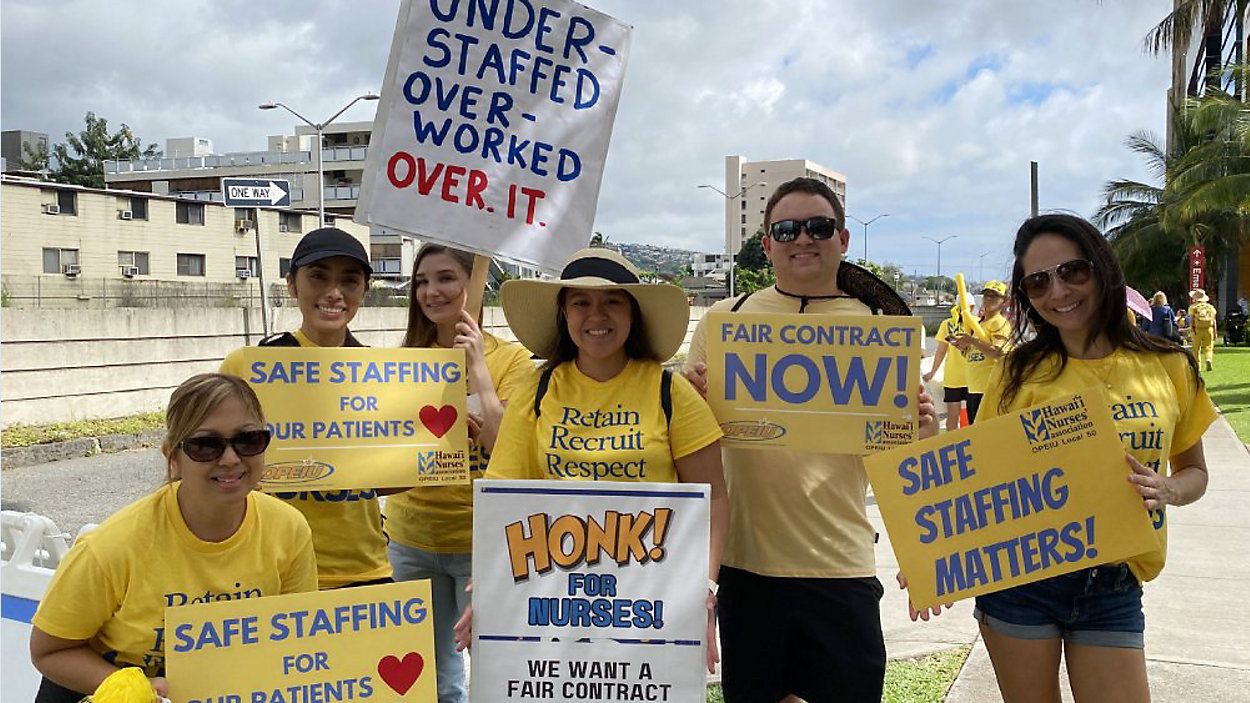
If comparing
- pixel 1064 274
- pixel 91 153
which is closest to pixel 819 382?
pixel 1064 274

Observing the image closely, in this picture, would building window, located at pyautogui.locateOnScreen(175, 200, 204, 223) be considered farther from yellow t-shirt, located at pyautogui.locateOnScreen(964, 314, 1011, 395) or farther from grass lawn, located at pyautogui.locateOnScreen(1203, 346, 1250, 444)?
yellow t-shirt, located at pyautogui.locateOnScreen(964, 314, 1011, 395)

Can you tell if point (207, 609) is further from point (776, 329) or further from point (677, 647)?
point (776, 329)

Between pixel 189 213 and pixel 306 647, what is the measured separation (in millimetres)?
42115

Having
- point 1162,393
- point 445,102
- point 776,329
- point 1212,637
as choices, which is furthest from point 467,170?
point 1212,637

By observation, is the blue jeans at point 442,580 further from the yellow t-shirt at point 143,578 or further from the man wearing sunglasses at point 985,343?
the man wearing sunglasses at point 985,343

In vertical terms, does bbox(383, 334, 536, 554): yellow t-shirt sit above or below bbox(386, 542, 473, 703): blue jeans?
above

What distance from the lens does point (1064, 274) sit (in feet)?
9.46

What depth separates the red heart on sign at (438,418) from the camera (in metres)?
3.25

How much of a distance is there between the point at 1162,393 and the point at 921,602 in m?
0.91

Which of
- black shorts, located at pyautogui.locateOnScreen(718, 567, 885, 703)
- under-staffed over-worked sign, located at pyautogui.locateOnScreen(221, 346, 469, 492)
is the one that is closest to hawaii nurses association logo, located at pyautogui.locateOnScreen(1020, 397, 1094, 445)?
black shorts, located at pyautogui.locateOnScreen(718, 567, 885, 703)

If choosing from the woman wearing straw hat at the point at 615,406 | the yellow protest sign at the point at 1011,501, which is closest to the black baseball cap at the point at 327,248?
the woman wearing straw hat at the point at 615,406

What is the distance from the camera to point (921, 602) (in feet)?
9.60

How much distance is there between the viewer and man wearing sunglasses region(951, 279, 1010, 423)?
959cm

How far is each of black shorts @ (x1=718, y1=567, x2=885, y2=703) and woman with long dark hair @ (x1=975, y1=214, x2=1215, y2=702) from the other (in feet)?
1.21
